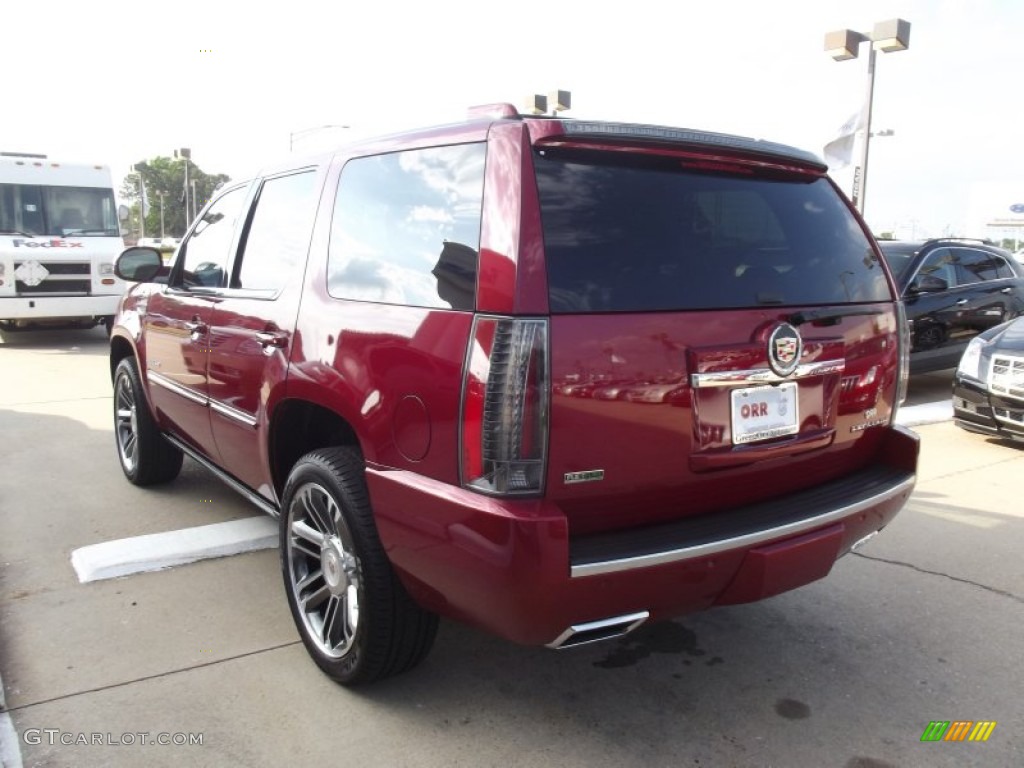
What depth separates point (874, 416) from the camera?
2.96 m

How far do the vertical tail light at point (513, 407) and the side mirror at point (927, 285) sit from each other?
7.41 meters

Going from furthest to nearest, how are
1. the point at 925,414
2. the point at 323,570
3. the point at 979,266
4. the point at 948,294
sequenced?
the point at 979,266, the point at 948,294, the point at 925,414, the point at 323,570

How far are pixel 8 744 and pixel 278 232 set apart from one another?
6.77ft

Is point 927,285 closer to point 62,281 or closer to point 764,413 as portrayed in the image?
point 764,413

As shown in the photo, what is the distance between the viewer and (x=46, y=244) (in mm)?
12352

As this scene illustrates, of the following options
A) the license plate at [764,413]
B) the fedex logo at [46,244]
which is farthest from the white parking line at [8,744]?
the fedex logo at [46,244]

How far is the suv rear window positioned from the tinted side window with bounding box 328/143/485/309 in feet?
0.82

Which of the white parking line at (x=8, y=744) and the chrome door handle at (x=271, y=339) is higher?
the chrome door handle at (x=271, y=339)

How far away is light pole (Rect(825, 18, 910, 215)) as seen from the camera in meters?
11.6

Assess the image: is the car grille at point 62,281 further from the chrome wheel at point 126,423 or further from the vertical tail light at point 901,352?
the vertical tail light at point 901,352

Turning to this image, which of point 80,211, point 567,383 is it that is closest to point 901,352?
point 567,383

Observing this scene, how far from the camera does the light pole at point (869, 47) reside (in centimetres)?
1162

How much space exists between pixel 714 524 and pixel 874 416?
88 centimetres

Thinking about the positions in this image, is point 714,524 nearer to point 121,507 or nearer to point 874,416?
point 874,416
